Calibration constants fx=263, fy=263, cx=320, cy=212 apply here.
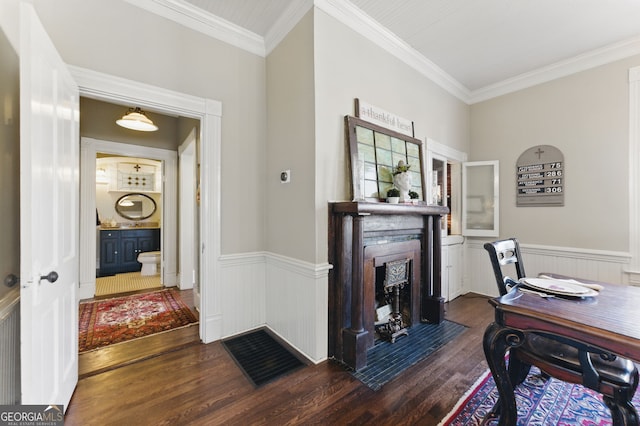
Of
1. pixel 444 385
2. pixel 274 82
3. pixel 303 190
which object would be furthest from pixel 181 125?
pixel 444 385

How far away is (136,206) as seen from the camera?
6324mm

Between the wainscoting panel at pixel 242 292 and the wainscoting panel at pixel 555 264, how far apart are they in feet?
10.3

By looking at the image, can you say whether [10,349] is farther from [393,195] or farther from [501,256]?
[501,256]

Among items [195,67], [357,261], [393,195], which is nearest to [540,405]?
[357,261]

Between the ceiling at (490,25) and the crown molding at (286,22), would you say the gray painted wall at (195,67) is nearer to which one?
the crown molding at (286,22)

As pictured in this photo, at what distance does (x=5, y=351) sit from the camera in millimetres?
1377

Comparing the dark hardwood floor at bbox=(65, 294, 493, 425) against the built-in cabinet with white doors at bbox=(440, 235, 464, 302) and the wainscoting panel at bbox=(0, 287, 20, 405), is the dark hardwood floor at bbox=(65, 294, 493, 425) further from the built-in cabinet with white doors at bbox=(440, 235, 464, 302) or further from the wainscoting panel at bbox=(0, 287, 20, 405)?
the built-in cabinet with white doors at bbox=(440, 235, 464, 302)

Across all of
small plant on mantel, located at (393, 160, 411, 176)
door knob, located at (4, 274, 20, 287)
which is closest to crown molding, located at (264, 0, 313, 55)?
small plant on mantel, located at (393, 160, 411, 176)

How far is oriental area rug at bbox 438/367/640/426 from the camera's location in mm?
1575

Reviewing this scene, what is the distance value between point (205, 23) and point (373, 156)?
198 cm

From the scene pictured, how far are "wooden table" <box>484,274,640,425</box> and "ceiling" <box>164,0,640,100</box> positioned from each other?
2.46 m

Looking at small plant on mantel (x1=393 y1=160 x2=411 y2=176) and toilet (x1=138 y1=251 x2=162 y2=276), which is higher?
small plant on mantel (x1=393 y1=160 x2=411 y2=176)

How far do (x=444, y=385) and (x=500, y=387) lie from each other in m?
0.55

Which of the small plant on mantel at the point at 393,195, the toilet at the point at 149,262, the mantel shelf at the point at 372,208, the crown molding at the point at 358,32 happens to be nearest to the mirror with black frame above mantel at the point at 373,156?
the small plant on mantel at the point at 393,195
